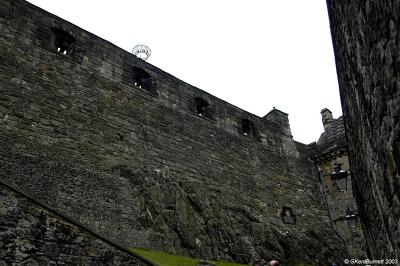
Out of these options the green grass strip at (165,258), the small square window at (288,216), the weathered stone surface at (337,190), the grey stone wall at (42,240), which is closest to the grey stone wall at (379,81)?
the grey stone wall at (42,240)

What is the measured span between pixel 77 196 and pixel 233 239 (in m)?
4.22

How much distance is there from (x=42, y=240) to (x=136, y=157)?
545 centimetres

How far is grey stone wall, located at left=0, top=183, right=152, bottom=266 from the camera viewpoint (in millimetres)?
4898

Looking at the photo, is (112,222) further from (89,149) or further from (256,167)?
(256,167)

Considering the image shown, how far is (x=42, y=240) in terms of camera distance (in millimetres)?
5090

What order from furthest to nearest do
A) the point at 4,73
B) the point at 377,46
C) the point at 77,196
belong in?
the point at 4,73 < the point at 77,196 < the point at 377,46

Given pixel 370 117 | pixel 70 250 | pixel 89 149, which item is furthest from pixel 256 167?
pixel 370 117

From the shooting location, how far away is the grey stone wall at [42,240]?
490cm

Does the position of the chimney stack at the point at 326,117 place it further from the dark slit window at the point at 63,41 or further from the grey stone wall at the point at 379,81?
the grey stone wall at the point at 379,81

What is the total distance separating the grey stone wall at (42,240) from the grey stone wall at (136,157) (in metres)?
2.95

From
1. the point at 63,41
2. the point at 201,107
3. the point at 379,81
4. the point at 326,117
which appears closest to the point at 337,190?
the point at 326,117

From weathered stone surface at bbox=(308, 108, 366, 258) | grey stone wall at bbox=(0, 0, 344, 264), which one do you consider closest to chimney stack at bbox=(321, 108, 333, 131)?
weathered stone surface at bbox=(308, 108, 366, 258)

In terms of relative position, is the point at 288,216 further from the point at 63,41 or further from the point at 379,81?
the point at 379,81

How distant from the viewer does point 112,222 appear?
866 centimetres
